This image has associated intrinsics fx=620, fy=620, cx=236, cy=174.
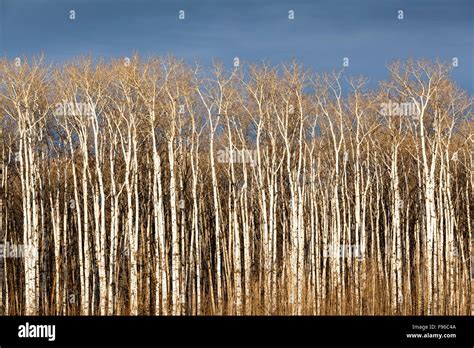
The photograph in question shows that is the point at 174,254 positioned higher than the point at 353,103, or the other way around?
the point at 353,103

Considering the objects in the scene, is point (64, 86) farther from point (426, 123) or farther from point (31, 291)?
point (426, 123)

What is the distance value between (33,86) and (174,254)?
21.5ft

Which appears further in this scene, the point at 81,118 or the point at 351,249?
the point at 351,249

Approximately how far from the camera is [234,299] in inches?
653
